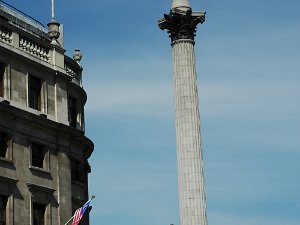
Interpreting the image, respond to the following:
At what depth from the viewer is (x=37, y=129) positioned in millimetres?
41719

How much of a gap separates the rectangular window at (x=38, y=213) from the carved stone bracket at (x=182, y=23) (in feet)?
49.9

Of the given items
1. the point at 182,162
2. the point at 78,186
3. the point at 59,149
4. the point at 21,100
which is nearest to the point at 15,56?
the point at 21,100

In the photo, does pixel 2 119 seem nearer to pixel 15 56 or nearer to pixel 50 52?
pixel 15 56

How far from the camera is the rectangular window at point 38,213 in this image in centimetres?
4047

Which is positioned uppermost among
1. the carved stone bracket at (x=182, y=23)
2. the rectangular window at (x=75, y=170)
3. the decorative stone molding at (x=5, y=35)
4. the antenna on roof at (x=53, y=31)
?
the carved stone bracket at (x=182, y=23)

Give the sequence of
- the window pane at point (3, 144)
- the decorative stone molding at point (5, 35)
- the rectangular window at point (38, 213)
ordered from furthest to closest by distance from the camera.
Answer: the decorative stone molding at point (5, 35), the rectangular window at point (38, 213), the window pane at point (3, 144)

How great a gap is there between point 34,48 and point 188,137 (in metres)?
11.2

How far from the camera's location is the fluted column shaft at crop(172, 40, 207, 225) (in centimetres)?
4453

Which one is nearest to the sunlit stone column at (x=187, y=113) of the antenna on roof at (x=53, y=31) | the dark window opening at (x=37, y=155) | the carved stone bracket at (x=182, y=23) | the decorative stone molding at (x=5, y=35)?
the carved stone bracket at (x=182, y=23)

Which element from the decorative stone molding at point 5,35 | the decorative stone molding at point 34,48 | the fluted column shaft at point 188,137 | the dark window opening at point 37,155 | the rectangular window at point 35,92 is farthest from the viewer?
the fluted column shaft at point 188,137

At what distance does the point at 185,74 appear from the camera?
1877 inches

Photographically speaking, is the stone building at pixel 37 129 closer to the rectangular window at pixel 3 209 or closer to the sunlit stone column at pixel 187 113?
the rectangular window at pixel 3 209

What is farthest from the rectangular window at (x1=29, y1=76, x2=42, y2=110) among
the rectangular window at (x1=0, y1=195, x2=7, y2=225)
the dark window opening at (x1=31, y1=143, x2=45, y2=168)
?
the rectangular window at (x1=0, y1=195, x2=7, y2=225)

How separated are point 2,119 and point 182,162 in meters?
12.3
